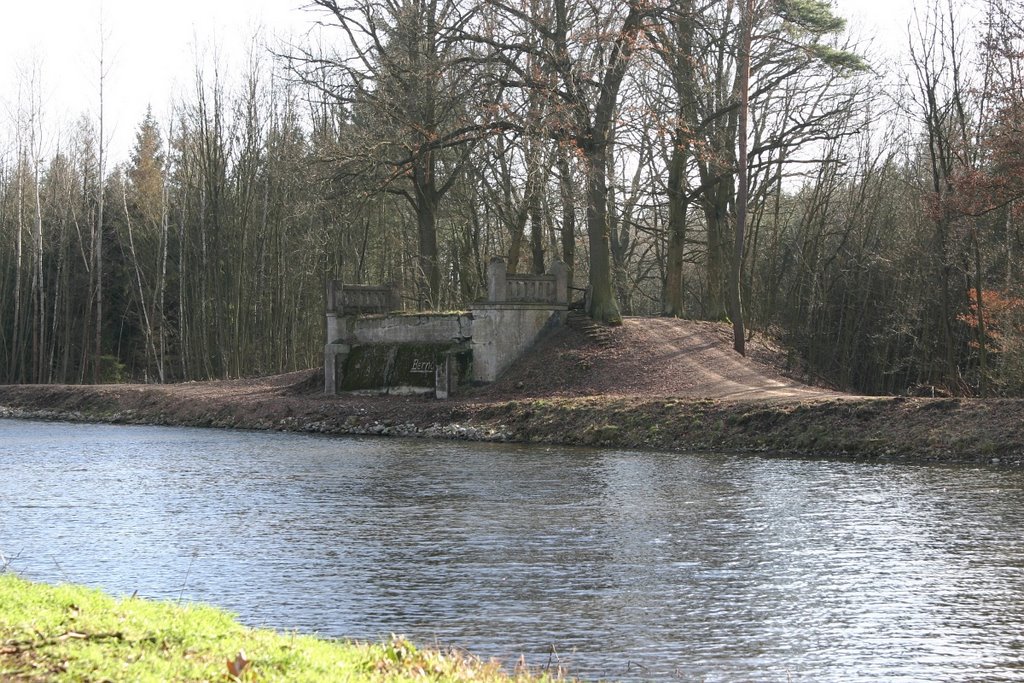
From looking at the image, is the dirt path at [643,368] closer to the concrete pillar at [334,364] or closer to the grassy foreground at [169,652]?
the concrete pillar at [334,364]

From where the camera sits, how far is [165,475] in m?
20.4

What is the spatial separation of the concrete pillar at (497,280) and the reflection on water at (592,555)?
447 inches

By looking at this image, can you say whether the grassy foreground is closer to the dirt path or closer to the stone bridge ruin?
the dirt path

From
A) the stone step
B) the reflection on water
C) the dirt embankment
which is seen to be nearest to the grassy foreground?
the reflection on water

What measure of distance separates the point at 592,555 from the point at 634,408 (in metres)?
14.3

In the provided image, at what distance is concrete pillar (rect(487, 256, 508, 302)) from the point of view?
32.3 m

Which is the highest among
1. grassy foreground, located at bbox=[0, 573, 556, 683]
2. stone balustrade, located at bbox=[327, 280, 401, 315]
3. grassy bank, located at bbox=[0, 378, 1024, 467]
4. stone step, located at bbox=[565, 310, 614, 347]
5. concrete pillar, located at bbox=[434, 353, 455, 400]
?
stone balustrade, located at bbox=[327, 280, 401, 315]

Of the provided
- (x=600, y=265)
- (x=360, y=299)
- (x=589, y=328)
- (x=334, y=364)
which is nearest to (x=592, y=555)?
(x=589, y=328)

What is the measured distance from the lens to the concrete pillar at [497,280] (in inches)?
1273

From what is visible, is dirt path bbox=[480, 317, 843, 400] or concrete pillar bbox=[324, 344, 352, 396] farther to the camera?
concrete pillar bbox=[324, 344, 352, 396]

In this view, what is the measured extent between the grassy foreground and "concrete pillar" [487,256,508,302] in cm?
2456

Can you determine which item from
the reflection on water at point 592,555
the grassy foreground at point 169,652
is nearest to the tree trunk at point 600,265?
the reflection on water at point 592,555

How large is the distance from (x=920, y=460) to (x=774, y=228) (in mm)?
21061

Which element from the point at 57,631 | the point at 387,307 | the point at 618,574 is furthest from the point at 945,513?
the point at 387,307
